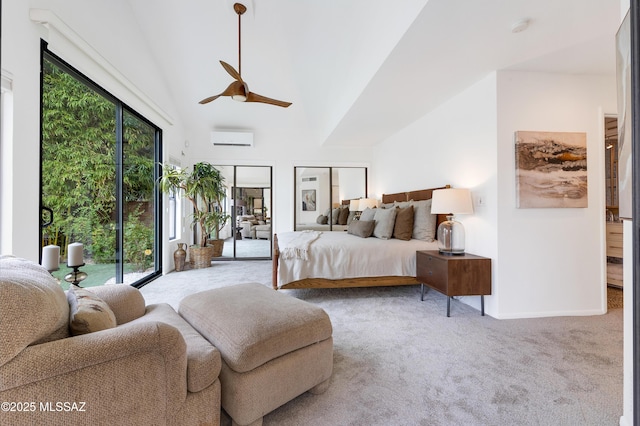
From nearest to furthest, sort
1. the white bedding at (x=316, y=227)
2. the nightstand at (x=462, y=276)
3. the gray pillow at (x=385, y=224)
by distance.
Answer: the nightstand at (x=462, y=276), the gray pillow at (x=385, y=224), the white bedding at (x=316, y=227)

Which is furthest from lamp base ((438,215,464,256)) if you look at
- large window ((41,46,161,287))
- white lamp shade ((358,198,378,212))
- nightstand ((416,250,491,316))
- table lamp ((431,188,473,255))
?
large window ((41,46,161,287))

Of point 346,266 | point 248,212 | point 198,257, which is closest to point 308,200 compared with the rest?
point 248,212

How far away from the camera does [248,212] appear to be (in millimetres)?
6203

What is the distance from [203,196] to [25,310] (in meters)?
4.34

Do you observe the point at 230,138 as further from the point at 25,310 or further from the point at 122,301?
the point at 25,310

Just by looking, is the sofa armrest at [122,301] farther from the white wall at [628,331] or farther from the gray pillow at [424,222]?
the gray pillow at [424,222]

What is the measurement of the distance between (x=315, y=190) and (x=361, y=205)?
1.19 m

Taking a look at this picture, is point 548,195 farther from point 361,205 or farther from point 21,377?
point 21,377

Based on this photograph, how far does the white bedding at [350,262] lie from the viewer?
3191 millimetres

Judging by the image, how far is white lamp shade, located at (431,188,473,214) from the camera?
2961mm

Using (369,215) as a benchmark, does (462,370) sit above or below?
below

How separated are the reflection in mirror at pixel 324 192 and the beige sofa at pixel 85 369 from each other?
497cm

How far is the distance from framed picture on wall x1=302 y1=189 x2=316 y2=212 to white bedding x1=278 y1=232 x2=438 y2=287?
2935mm

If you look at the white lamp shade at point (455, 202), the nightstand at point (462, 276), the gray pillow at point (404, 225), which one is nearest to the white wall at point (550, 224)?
the nightstand at point (462, 276)
